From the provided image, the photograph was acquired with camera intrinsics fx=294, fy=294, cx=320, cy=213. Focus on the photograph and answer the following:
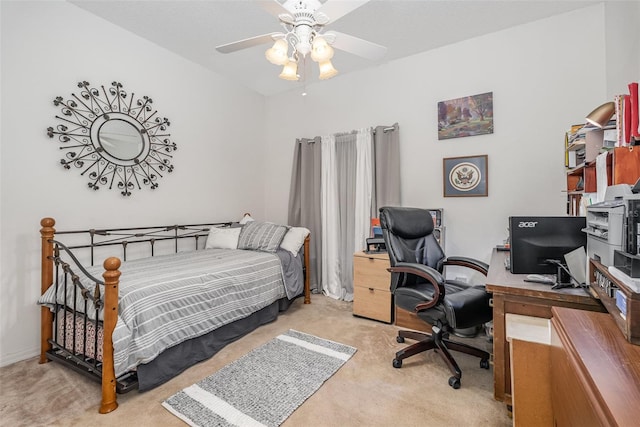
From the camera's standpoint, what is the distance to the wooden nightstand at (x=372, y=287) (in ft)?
8.87

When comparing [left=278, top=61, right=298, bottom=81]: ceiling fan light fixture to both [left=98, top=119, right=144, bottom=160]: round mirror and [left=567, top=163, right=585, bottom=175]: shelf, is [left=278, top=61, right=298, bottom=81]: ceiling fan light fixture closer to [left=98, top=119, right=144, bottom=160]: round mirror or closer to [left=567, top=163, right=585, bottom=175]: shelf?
[left=98, top=119, right=144, bottom=160]: round mirror

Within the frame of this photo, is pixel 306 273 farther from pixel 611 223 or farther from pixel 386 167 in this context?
pixel 611 223

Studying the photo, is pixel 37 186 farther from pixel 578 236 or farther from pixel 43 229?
pixel 578 236

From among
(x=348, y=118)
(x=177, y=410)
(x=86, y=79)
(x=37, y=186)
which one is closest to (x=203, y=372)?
(x=177, y=410)

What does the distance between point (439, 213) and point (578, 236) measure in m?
1.45

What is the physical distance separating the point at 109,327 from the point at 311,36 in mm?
1954

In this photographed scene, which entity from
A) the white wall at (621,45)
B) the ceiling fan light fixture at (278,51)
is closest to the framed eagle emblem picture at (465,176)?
the white wall at (621,45)

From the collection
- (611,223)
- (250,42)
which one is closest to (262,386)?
(611,223)

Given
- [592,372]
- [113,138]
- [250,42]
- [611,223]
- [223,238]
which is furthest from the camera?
[223,238]

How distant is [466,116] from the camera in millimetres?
2826

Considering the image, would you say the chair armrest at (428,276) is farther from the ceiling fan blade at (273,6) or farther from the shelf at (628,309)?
the ceiling fan blade at (273,6)

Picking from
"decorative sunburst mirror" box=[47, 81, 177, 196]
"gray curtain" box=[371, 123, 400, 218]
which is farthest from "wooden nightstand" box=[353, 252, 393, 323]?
"decorative sunburst mirror" box=[47, 81, 177, 196]

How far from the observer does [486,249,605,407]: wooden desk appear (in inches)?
49.4

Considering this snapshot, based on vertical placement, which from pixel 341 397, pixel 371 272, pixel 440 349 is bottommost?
pixel 341 397
